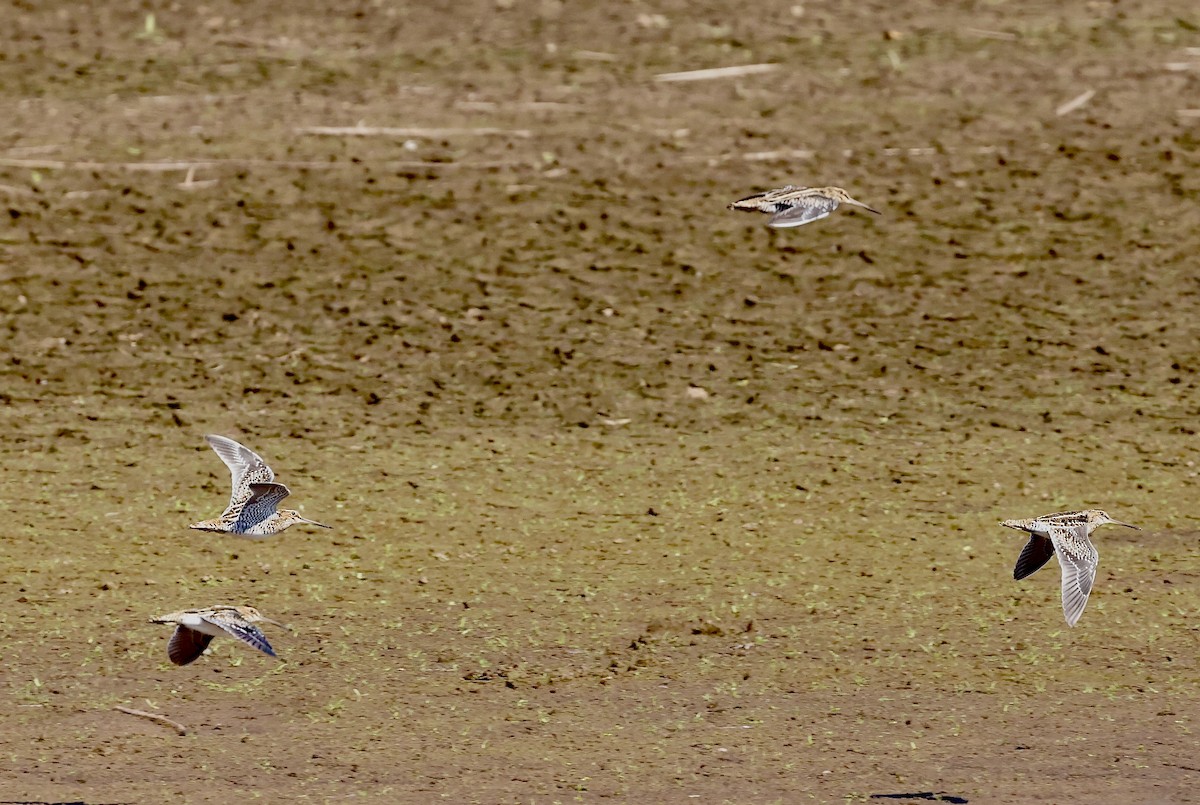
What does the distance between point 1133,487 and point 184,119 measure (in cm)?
558

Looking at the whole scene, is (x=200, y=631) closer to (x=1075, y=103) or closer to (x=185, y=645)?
(x=185, y=645)

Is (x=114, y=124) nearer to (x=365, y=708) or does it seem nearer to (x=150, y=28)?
(x=150, y=28)

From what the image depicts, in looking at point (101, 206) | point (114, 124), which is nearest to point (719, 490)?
point (101, 206)

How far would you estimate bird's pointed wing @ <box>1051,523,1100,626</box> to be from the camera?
4.88 metres

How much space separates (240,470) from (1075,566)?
2.35 m

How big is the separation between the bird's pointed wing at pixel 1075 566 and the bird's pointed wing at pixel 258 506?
2085 millimetres

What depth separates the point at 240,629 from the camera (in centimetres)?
470

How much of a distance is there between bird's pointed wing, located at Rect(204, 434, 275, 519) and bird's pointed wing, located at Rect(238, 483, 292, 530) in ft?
0.07

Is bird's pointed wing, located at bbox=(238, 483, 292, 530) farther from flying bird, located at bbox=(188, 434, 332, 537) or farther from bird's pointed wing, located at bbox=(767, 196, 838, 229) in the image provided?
bird's pointed wing, located at bbox=(767, 196, 838, 229)

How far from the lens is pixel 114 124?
10.6 metres

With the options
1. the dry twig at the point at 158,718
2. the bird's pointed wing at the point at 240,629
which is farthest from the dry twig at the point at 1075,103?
the bird's pointed wing at the point at 240,629

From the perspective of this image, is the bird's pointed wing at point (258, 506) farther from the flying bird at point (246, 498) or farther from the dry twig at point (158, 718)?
the dry twig at point (158, 718)

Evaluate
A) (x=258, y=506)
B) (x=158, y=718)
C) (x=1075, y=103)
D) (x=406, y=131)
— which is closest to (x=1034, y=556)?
(x=258, y=506)

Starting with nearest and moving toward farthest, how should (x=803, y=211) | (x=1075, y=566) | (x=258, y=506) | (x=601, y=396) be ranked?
(x=1075, y=566)
(x=258, y=506)
(x=803, y=211)
(x=601, y=396)
